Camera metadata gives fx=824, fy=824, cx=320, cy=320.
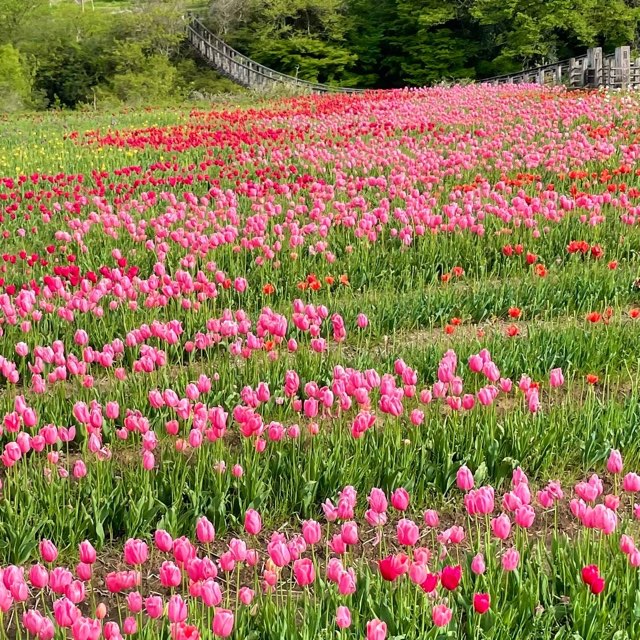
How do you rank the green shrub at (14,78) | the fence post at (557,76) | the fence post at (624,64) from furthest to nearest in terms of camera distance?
the green shrub at (14,78), the fence post at (557,76), the fence post at (624,64)

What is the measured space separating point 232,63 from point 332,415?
41.7m

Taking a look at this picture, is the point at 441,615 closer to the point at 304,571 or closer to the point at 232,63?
the point at 304,571

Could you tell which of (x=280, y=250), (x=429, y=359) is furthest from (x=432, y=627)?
(x=280, y=250)

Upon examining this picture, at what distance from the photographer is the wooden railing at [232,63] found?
129 ft

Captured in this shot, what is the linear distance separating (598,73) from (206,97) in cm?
1778

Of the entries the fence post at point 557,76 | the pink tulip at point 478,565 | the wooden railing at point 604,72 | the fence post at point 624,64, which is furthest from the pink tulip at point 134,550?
A: the fence post at point 557,76

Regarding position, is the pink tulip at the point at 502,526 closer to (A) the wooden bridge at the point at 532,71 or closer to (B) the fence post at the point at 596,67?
(A) the wooden bridge at the point at 532,71

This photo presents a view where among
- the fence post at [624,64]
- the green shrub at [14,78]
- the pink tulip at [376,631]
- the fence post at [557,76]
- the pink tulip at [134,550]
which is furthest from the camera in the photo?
the green shrub at [14,78]

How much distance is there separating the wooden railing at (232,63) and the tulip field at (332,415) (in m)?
30.7

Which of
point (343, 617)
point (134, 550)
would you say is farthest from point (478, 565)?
point (134, 550)

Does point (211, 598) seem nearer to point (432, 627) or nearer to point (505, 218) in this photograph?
point (432, 627)

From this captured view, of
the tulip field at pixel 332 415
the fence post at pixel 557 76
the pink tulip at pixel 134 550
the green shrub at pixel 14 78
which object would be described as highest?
the green shrub at pixel 14 78

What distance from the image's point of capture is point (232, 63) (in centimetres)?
4312

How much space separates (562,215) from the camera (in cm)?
746
